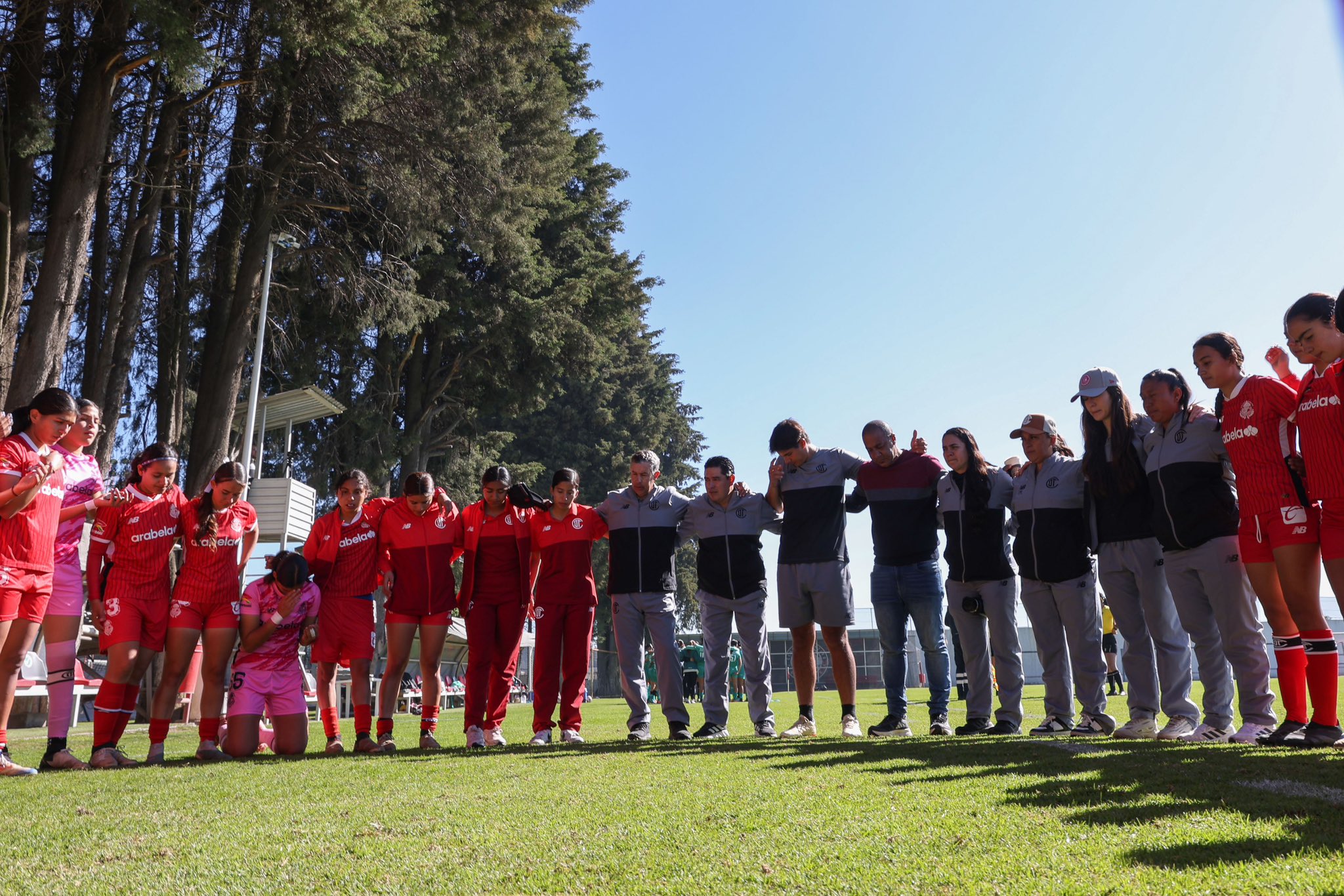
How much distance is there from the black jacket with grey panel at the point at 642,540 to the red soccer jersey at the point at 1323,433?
4.19m

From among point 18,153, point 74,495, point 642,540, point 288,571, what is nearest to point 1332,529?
point 642,540

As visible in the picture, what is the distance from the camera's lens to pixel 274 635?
271 inches

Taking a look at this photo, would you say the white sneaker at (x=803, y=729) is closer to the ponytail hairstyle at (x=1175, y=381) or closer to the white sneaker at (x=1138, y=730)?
the white sneaker at (x=1138, y=730)

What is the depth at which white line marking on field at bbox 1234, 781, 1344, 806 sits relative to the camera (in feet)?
10.5

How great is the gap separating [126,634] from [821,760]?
4.49 metres

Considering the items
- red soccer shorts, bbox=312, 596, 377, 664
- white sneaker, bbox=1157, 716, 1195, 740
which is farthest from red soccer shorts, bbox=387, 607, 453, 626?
white sneaker, bbox=1157, 716, 1195, 740

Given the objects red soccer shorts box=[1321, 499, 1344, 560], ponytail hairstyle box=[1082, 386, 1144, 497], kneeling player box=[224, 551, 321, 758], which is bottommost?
kneeling player box=[224, 551, 321, 758]

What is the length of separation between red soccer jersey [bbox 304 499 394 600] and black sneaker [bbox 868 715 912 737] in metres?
3.80

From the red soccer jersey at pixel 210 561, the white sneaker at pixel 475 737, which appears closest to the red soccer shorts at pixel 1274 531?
the white sneaker at pixel 475 737

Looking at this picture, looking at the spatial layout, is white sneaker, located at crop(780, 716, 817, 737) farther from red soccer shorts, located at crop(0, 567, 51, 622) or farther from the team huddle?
red soccer shorts, located at crop(0, 567, 51, 622)

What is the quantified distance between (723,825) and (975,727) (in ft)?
14.2

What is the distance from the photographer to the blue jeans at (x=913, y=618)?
7.38 meters

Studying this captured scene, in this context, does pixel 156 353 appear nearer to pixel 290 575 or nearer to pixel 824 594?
pixel 290 575

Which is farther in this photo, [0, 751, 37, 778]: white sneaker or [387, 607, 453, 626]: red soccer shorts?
[387, 607, 453, 626]: red soccer shorts
